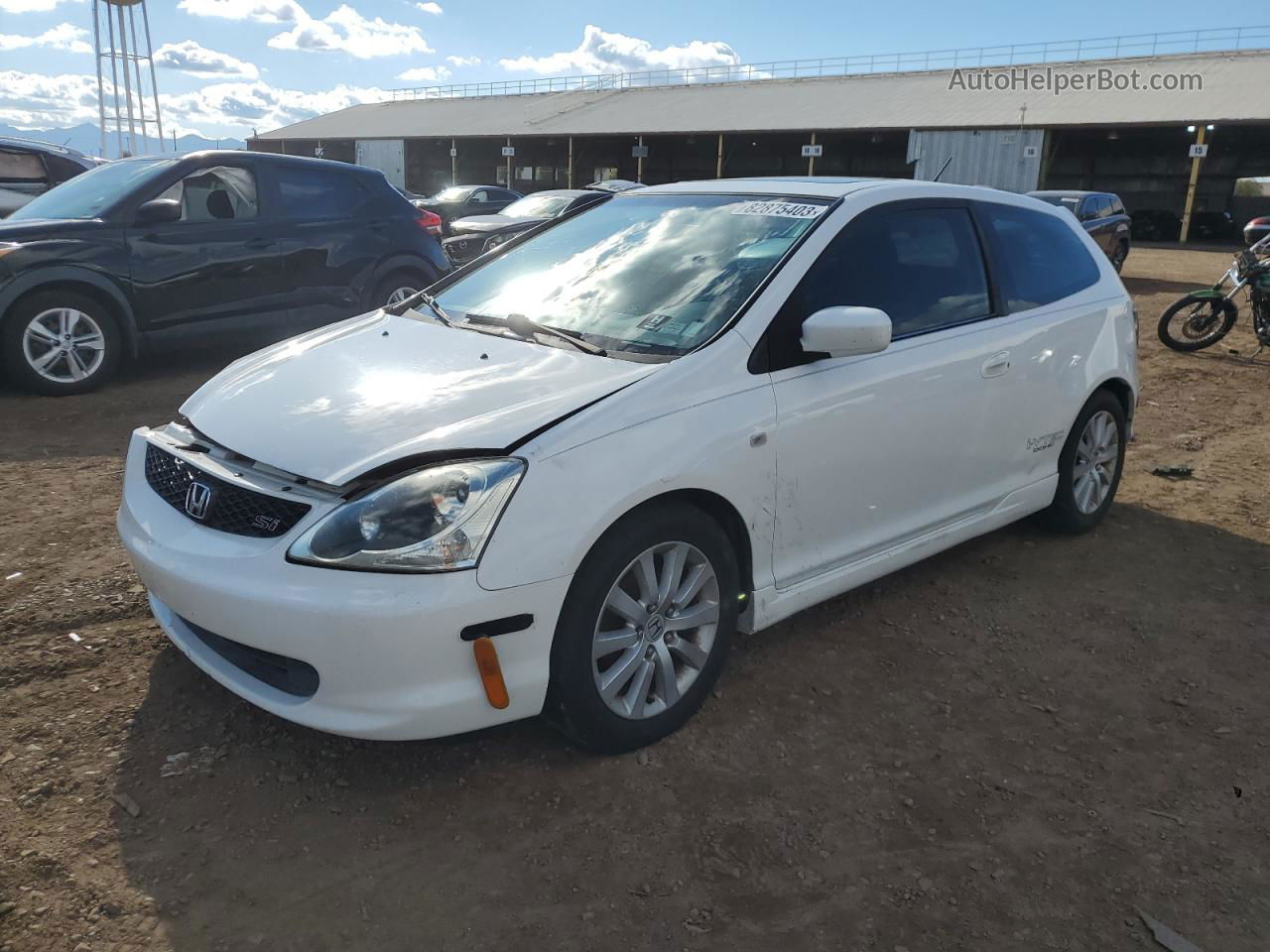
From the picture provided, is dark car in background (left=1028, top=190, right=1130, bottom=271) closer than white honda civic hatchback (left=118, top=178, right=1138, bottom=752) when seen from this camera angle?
No

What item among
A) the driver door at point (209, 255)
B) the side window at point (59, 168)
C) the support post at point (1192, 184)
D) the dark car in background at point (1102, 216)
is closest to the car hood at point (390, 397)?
the driver door at point (209, 255)

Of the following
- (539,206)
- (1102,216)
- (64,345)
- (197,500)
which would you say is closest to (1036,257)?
(197,500)

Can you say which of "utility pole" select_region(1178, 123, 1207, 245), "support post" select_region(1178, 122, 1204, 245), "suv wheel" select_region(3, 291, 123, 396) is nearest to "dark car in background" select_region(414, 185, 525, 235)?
"suv wheel" select_region(3, 291, 123, 396)

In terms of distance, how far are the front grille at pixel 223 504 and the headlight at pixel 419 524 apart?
0.43 ft

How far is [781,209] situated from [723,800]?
2091 mm

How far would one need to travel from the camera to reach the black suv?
21.8 ft

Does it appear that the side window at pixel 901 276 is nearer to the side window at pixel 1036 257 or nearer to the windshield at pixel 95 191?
the side window at pixel 1036 257

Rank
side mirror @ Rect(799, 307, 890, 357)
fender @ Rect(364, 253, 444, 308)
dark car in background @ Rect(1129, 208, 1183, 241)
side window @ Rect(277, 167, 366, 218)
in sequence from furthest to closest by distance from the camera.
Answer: dark car in background @ Rect(1129, 208, 1183, 241), fender @ Rect(364, 253, 444, 308), side window @ Rect(277, 167, 366, 218), side mirror @ Rect(799, 307, 890, 357)

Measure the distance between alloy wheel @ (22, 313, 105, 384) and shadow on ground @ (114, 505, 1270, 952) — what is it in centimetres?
444

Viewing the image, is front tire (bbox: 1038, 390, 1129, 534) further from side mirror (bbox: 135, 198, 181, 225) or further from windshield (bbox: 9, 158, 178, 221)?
windshield (bbox: 9, 158, 178, 221)

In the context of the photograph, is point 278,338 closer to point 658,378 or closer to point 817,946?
point 658,378

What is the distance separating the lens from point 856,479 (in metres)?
3.38

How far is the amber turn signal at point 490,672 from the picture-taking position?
8.02 feet

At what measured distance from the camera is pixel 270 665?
2.61 m
